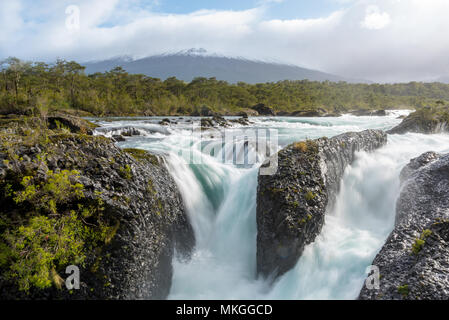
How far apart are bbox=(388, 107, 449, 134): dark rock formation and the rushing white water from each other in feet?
17.4

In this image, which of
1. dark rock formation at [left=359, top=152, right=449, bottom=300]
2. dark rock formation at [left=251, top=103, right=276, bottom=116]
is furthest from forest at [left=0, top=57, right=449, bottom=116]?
dark rock formation at [left=359, top=152, right=449, bottom=300]

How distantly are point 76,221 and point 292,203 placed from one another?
172 inches

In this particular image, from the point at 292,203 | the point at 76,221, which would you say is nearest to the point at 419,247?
the point at 292,203

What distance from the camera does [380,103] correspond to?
67688 millimetres

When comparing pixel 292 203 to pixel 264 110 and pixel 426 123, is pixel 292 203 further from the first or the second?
pixel 264 110

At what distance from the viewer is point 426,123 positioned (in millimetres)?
14977

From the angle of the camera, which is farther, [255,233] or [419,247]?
[255,233]

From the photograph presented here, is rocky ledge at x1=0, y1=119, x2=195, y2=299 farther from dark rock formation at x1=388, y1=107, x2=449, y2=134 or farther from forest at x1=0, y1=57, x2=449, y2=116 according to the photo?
forest at x1=0, y1=57, x2=449, y2=116

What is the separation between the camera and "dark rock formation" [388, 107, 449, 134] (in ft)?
48.9

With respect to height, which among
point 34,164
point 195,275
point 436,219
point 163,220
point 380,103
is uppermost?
point 380,103

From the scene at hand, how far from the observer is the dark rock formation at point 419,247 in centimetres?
383
